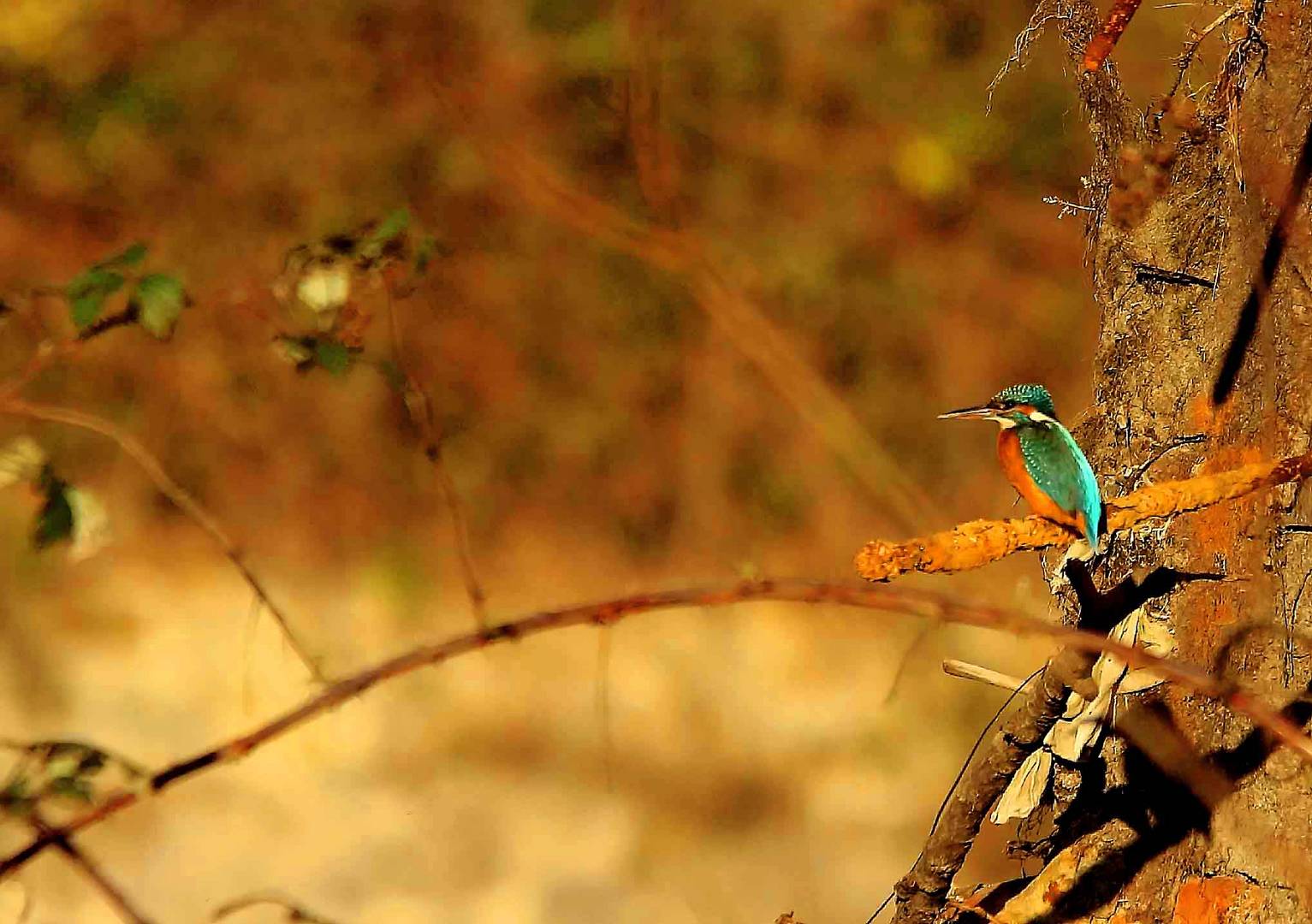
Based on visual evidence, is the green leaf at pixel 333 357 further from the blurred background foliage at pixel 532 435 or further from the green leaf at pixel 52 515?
the blurred background foliage at pixel 532 435

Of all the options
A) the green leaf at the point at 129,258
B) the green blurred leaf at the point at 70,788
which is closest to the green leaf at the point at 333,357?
the green leaf at the point at 129,258

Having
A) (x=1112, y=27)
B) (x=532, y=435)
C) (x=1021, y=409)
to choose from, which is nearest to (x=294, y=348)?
(x=1112, y=27)

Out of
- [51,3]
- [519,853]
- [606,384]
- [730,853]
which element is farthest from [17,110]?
[730,853]

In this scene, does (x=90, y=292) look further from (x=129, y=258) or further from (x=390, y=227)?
(x=390, y=227)

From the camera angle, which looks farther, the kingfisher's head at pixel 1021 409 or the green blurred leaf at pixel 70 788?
the kingfisher's head at pixel 1021 409

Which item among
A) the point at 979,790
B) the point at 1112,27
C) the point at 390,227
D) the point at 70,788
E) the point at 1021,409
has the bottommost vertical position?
the point at 70,788

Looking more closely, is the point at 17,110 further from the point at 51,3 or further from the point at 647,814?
the point at 647,814

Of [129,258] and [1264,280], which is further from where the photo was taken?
[1264,280]

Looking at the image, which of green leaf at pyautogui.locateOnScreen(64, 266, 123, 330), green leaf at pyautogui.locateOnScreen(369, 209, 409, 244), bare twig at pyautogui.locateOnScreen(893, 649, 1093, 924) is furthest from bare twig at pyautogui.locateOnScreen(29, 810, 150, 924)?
bare twig at pyautogui.locateOnScreen(893, 649, 1093, 924)
